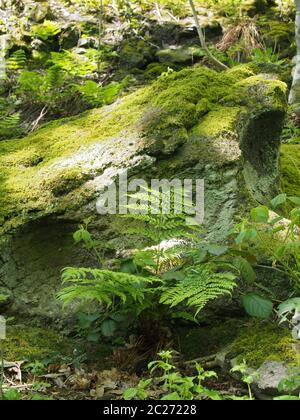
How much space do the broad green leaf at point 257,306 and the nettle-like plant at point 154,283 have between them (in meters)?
0.14

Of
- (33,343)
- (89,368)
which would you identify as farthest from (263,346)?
(33,343)

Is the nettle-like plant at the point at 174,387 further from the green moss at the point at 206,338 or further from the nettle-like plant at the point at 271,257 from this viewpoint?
the nettle-like plant at the point at 271,257

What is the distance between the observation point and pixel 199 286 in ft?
8.91

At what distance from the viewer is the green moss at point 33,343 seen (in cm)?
310

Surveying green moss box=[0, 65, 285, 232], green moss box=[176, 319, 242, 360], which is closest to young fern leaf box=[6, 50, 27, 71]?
green moss box=[0, 65, 285, 232]

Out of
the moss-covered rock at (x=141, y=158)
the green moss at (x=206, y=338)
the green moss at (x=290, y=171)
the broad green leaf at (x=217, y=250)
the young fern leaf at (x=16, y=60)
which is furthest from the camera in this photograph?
the young fern leaf at (x=16, y=60)

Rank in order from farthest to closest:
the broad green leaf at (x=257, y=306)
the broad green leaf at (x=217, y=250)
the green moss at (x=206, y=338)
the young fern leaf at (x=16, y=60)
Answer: the young fern leaf at (x=16, y=60), the green moss at (x=206, y=338), the broad green leaf at (x=217, y=250), the broad green leaf at (x=257, y=306)

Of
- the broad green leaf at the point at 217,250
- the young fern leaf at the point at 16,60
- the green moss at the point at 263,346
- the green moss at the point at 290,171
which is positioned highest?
the young fern leaf at the point at 16,60

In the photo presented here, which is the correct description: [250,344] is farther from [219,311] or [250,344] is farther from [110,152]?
[110,152]

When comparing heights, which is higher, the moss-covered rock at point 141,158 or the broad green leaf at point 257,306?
the moss-covered rock at point 141,158

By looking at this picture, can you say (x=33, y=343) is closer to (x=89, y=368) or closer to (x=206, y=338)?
(x=89, y=368)

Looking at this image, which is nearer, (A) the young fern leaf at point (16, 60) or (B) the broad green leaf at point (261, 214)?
(B) the broad green leaf at point (261, 214)

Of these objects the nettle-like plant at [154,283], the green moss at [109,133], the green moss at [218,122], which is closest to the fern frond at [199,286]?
the nettle-like plant at [154,283]
